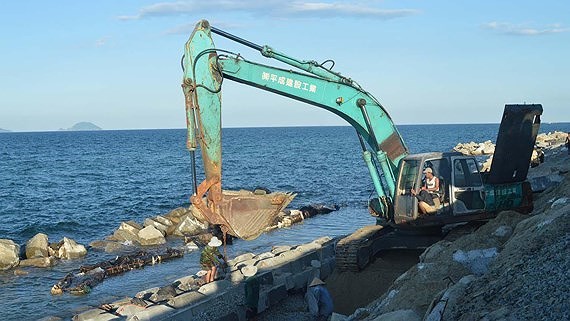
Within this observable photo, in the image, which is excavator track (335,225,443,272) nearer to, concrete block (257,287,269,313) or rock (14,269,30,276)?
concrete block (257,287,269,313)

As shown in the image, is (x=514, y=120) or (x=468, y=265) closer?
(x=468, y=265)

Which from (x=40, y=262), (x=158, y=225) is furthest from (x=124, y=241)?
(x=40, y=262)

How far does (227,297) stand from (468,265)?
15.3 ft

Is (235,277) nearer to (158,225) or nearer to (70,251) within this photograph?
(70,251)

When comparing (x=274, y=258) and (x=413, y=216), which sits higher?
(x=413, y=216)

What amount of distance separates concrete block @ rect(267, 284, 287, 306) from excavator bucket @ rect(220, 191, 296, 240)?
10.7 ft

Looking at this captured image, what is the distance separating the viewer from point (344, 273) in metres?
13.5

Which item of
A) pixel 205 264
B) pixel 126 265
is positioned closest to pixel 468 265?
pixel 205 264

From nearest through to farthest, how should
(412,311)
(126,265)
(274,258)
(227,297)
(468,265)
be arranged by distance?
(412,311) → (468,265) → (227,297) → (274,258) → (126,265)

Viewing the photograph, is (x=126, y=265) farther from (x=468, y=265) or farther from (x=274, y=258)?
(x=468, y=265)

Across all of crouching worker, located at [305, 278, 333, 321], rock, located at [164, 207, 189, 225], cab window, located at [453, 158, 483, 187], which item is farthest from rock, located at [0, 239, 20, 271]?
cab window, located at [453, 158, 483, 187]

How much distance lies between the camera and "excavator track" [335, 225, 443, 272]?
Answer: 13.2 meters

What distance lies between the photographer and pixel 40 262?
21.5 metres

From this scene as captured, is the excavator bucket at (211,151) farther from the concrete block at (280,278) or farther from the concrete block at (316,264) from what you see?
the concrete block at (316,264)
